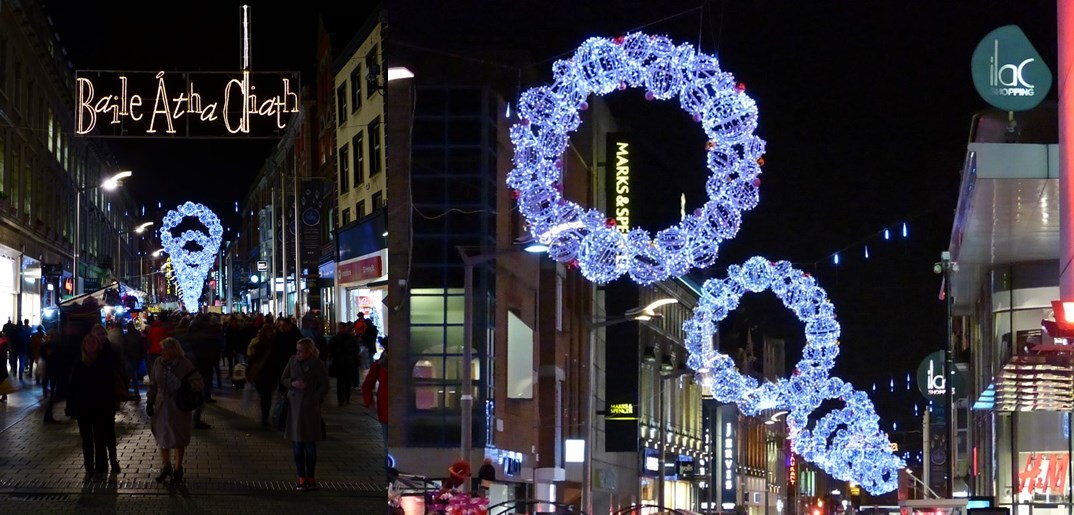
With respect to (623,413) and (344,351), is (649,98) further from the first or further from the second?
(623,413)

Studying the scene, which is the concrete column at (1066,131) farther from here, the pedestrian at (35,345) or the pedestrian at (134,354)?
the pedestrian at (35,345)

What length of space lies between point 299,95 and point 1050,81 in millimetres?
6598

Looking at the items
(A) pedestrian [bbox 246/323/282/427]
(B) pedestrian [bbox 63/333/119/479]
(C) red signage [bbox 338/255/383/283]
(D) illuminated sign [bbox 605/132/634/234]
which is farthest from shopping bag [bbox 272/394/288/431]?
(D) illuminated sign [bbox 605/132/634/234]

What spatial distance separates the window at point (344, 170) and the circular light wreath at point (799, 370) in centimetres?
869

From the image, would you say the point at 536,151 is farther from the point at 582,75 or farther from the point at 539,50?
the point at 539,50

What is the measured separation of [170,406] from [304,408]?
126 centimetres

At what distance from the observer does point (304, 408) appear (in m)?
11.7

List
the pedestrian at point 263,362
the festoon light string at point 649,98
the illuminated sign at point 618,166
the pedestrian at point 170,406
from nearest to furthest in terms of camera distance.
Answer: the pedestrian at point 170,406, the pedestrian at point 263,362, the festoon light string at point 649,98, the illuminated sign at point 618,166

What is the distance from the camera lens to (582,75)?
13695mm

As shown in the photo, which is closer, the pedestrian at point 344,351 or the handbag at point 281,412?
the pedestrian at point 344,351

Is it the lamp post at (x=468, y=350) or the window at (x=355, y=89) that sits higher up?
the window at (x=355, y=89)

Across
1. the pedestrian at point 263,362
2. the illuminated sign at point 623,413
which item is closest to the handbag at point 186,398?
the pedestrian at point 263,362

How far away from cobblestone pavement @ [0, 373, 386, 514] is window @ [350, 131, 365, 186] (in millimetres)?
2639

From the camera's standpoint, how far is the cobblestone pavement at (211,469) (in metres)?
10.9
